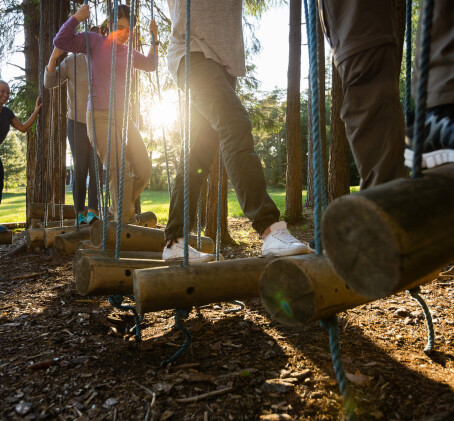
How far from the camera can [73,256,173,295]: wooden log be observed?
1848mm

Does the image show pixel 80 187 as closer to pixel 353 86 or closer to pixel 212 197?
pixel 212 197

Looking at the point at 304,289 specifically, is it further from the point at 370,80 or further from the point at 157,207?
the point at 157,207

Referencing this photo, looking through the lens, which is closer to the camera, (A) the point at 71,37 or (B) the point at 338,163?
(A) the point at 71,37

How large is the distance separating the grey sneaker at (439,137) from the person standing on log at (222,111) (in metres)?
0.86

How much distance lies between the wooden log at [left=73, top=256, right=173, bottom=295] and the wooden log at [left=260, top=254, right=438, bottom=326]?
920mm

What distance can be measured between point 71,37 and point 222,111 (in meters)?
2.26

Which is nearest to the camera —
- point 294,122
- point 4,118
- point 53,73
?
point 53,73

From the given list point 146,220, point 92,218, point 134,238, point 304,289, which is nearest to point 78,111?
point 92,218

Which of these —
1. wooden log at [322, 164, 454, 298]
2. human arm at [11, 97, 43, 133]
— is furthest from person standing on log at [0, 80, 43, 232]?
wooden log at [322, 164, 454, 298]

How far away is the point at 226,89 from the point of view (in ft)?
6.58

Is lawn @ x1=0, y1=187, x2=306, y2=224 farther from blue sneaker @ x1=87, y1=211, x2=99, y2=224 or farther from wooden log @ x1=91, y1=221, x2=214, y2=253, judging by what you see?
wooden log @ x1=91, y1=221, x2=214, y2=253

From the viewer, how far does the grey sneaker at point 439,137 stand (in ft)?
3.25

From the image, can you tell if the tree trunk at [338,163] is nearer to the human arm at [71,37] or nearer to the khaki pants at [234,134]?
the human arm at [71,37]

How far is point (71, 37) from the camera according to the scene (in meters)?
3.45
